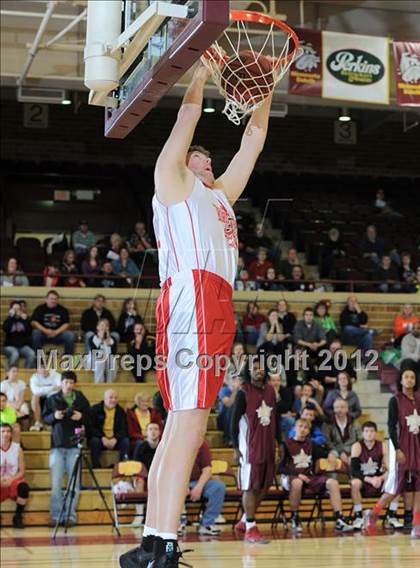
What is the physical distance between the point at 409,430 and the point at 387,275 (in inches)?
103

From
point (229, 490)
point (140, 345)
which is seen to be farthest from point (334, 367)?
point (140, 345)

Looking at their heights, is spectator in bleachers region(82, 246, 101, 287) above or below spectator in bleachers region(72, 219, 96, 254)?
Answer: below

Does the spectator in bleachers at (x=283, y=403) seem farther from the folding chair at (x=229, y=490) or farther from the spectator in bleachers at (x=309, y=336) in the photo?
the folding chair at (x=229, y=490)

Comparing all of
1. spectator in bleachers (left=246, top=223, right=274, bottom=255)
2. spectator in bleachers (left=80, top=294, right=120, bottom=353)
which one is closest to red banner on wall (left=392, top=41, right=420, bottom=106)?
spectator in bleachers (left=246, top=223, right=274, bottom=255)

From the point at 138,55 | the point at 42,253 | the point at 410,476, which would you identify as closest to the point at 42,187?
the point at 42,253

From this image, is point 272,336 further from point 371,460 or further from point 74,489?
point 74,489

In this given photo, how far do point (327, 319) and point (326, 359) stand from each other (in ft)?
3.51

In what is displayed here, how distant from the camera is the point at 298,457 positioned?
1241 centimetres

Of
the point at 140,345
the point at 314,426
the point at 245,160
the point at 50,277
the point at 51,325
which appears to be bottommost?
the point at 314,426

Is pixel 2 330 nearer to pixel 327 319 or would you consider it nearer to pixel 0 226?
pixel 327 319

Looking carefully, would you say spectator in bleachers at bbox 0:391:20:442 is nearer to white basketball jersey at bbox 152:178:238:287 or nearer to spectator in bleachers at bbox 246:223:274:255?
spectator in bleachers at bbox 246:223:274:255

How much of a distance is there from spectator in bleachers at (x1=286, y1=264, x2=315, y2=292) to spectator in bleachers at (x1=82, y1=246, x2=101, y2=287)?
407cm

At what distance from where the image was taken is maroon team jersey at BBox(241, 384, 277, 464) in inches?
447

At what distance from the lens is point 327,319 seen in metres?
13.9
